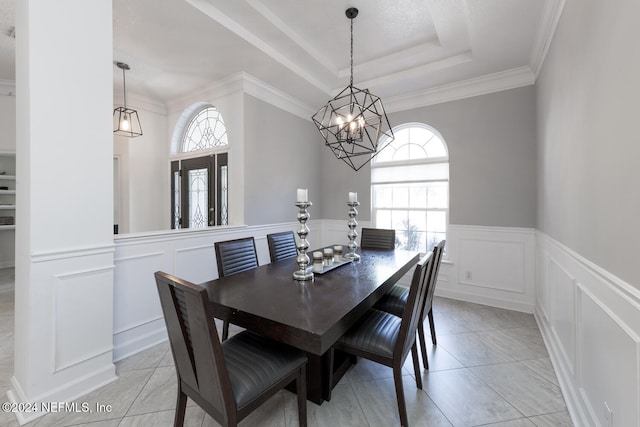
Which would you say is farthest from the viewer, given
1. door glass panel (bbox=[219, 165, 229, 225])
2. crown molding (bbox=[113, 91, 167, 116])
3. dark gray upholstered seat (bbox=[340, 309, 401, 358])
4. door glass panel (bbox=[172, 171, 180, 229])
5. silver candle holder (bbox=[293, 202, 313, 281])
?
door glass panel (bbox=[172, 171, 180, 229])

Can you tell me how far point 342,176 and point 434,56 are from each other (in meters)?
2.13

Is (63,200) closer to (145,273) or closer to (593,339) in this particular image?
(145,273)

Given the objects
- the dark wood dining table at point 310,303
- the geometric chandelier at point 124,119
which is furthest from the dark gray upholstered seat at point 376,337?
the geometric chandelier at point 124,119

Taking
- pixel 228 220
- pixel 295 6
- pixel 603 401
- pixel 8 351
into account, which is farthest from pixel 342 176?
pixel 8 351

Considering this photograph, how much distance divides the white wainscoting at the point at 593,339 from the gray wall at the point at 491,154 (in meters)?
1.15

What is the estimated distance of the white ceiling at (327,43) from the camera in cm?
238

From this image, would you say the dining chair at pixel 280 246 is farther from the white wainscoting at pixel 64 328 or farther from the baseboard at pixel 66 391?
the baseboard at pixel 66 391

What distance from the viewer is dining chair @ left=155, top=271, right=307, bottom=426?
1.07 m

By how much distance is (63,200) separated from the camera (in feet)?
5.66

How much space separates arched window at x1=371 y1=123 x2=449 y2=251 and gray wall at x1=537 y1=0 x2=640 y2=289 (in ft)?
5.37

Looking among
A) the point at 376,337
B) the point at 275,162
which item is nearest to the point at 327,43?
the point at 275,162

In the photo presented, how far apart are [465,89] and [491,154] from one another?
927 mm

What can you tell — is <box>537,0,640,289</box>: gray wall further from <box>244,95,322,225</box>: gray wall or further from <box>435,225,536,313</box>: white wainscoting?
<box>244,95,322,225</box>: gray wall

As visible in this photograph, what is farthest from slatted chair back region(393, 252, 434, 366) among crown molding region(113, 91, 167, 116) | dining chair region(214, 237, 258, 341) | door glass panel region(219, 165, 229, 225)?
crown molding region(113, 91, 167, 116)
